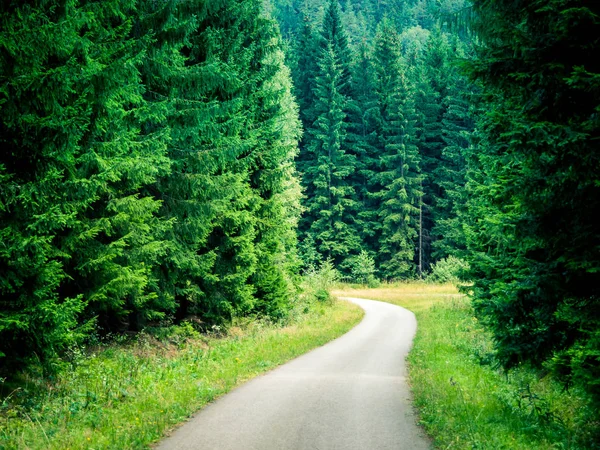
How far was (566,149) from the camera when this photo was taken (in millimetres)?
5680

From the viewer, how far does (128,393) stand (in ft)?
28.8

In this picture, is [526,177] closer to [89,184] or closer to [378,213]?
[89,184]

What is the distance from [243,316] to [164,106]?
930 centimetres

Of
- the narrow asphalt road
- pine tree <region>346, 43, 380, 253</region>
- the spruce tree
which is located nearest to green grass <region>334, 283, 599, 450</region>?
the narrow asphalt road

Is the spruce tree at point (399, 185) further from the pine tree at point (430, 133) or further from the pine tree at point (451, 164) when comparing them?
the pine tree at point (451, 164)

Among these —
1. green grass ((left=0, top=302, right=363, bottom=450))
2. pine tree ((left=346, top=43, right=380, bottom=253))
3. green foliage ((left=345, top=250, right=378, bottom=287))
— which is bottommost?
green foliage ((left=345, top=250, right=378, bottom=287))

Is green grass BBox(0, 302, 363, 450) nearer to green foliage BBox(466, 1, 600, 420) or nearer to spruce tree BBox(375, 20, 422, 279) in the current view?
green foliage BBox(466, 1, 600, 420)

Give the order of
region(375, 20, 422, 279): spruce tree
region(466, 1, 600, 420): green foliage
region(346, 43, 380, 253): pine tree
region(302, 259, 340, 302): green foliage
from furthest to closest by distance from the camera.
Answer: region(346, 43, 380, 253): pine tree, region(375, 20, 422, 279): spruce tree, region(302, 259, 340, 302): green foliage, region(466, 1, 600, 420): green foliage

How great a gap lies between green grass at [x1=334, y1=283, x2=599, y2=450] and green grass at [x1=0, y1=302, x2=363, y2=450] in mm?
3873

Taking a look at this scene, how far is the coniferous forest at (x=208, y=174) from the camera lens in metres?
6.12

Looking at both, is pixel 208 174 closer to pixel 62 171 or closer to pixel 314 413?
pixel 62 171

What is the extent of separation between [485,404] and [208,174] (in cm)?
913

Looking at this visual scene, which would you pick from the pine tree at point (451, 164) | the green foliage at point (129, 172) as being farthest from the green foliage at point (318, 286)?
the pine tree at point (451, 164)

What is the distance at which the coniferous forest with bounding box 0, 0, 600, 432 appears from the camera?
6117 mm
